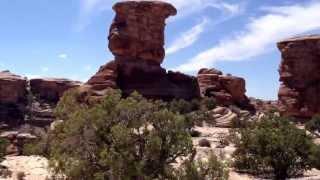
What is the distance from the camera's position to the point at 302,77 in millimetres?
52781

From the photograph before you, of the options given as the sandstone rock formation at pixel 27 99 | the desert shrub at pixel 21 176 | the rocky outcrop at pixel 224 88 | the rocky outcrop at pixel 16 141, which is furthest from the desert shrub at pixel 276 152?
the sandstone rock formation at pixel 27 99

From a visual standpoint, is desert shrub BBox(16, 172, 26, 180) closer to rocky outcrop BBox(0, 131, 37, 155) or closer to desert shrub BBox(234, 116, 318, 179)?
desert shrub BBox(234, 116, 318, 179)

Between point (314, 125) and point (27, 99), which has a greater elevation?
point (27, 99)

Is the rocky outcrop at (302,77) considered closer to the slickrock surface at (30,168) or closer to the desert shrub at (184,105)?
the desert shrub at (184,105)

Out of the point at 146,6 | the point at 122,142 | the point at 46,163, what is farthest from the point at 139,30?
the point at 122,142

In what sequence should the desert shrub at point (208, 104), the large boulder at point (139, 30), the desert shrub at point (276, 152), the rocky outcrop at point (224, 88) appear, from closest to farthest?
the desert shrub at point (276, 152) → the desert shrub at point (208, 104) → the large boulder at point (139, 30) → the rocky outcrop at point (224, 88)

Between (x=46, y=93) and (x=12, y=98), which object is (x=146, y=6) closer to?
(x=12, y=98)

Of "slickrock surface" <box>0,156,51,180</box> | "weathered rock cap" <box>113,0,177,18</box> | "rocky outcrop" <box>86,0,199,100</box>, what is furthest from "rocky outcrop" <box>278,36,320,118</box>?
"slickrock surface" <box>0,156,51,180</box>

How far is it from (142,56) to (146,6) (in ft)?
18.6

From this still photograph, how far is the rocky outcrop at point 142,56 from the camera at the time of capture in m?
53.7

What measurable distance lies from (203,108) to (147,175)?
3336cm

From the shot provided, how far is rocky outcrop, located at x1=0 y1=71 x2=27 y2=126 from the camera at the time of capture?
230ft

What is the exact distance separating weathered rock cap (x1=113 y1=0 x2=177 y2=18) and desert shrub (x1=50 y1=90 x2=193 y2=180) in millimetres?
39148

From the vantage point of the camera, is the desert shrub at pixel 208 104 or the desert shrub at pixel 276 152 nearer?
the desert shrub at pixel 276 152
